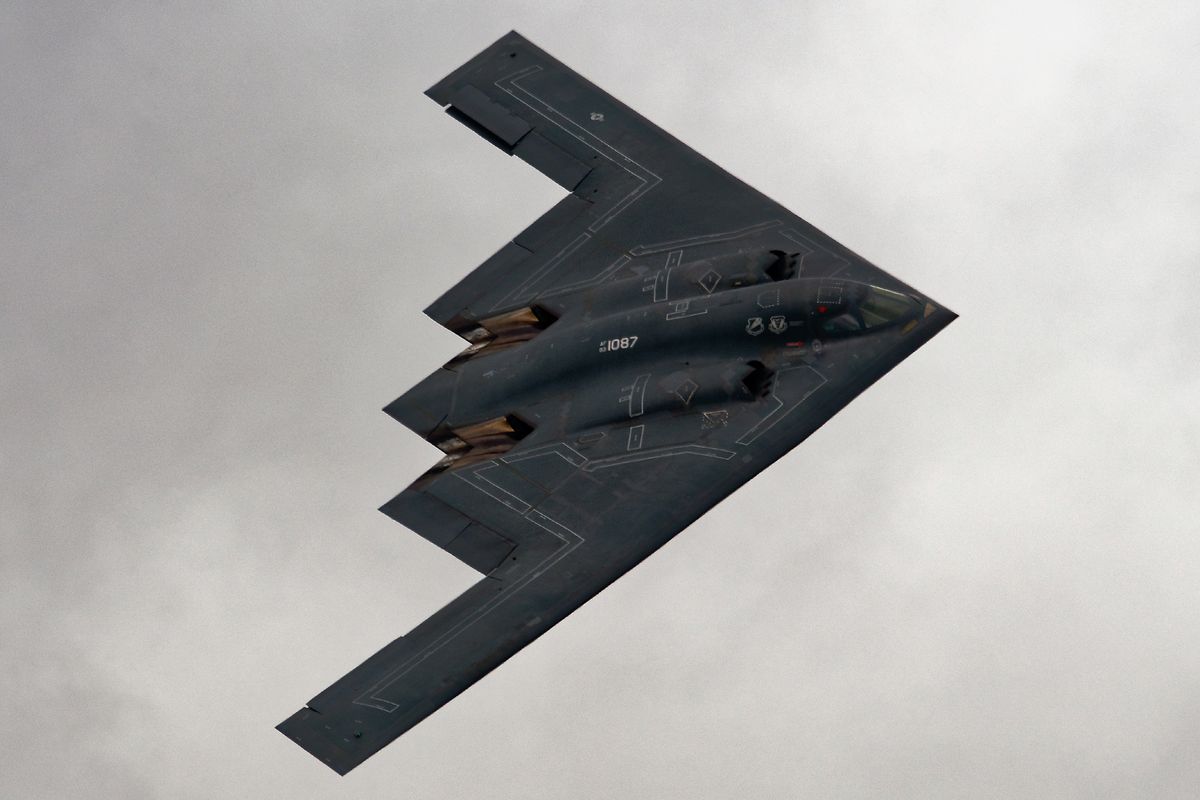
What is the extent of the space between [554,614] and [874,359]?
723 cm

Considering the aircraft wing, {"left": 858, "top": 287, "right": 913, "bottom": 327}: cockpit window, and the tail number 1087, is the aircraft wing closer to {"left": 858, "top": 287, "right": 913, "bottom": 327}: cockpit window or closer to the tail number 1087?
{"left": 858, "top": 287, "right": 913, "bottom": 327}: cockpit window

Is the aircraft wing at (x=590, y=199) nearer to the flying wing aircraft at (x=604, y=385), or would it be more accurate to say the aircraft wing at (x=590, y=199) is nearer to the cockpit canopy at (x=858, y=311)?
the flying wing aircraft at (x=604, y=385)

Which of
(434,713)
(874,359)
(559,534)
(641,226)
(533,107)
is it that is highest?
(533,107)

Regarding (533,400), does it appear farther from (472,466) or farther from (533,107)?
(533,107)

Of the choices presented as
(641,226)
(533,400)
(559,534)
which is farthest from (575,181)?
(559,534)

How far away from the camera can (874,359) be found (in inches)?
1845

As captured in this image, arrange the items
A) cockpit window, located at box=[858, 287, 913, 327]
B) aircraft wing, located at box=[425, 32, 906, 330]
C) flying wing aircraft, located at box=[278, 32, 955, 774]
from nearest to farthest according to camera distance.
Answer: flying wing aircraft, located at box=[278, 32, 955, 774] < cockpit window, located at box=[858, 287, 913, 327] < aircraft wing, located at box=[425, 32, 906, 330]

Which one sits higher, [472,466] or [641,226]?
[641,226]

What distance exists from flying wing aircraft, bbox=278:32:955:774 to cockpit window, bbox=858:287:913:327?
0.02 metres

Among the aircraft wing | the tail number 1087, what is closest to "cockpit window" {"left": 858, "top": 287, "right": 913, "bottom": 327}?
the aircraft wing

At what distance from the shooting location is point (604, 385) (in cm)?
4791

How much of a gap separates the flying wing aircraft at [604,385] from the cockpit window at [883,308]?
2cm

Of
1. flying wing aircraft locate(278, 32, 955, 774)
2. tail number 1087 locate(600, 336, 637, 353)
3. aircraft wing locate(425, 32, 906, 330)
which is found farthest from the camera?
aircraft wing locate(425, 32, 906, 330)

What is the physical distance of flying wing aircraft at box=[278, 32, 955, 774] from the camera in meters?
45.2
